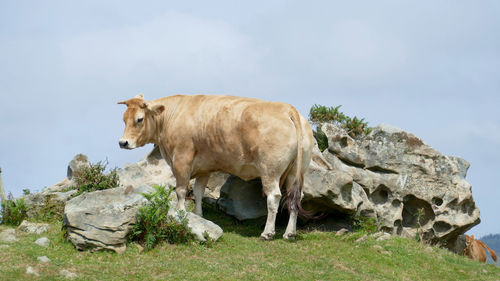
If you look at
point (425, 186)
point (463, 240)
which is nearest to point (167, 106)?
point (425, 186)

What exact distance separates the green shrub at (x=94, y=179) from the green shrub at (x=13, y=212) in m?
2.45

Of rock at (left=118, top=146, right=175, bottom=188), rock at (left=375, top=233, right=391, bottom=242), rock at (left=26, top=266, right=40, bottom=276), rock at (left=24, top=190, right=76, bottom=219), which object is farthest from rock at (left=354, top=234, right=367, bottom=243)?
rock at (left=24, top=190, right=76, bottom=219)

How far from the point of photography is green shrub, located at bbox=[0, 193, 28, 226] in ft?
58.1

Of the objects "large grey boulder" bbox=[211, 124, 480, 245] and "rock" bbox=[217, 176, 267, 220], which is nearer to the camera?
"rock" bbox=[217, 176, 267, 220]

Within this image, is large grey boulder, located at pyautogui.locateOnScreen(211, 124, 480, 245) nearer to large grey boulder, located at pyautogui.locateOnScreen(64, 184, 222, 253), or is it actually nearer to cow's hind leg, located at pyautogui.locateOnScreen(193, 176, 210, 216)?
cow's hind leg, located at pyautogui.locateOnScreen(193, 176, 210, 216)

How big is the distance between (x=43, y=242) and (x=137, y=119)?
4.70m

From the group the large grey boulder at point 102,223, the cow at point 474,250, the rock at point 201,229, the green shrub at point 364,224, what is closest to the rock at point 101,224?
the large grey boulder at point 102,223

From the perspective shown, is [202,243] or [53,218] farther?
[53,218]

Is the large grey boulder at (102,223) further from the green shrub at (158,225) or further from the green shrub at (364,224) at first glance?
the green shrub at (364,224)

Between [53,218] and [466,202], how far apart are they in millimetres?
13152

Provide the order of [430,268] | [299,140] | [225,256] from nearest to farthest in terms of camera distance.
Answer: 1. [225,256]
2. [430,268]
3. [299,140]

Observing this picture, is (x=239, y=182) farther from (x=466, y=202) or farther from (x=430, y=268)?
(x=466, y=202)

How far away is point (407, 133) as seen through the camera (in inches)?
782

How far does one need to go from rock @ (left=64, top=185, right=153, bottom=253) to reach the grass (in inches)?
9.3
